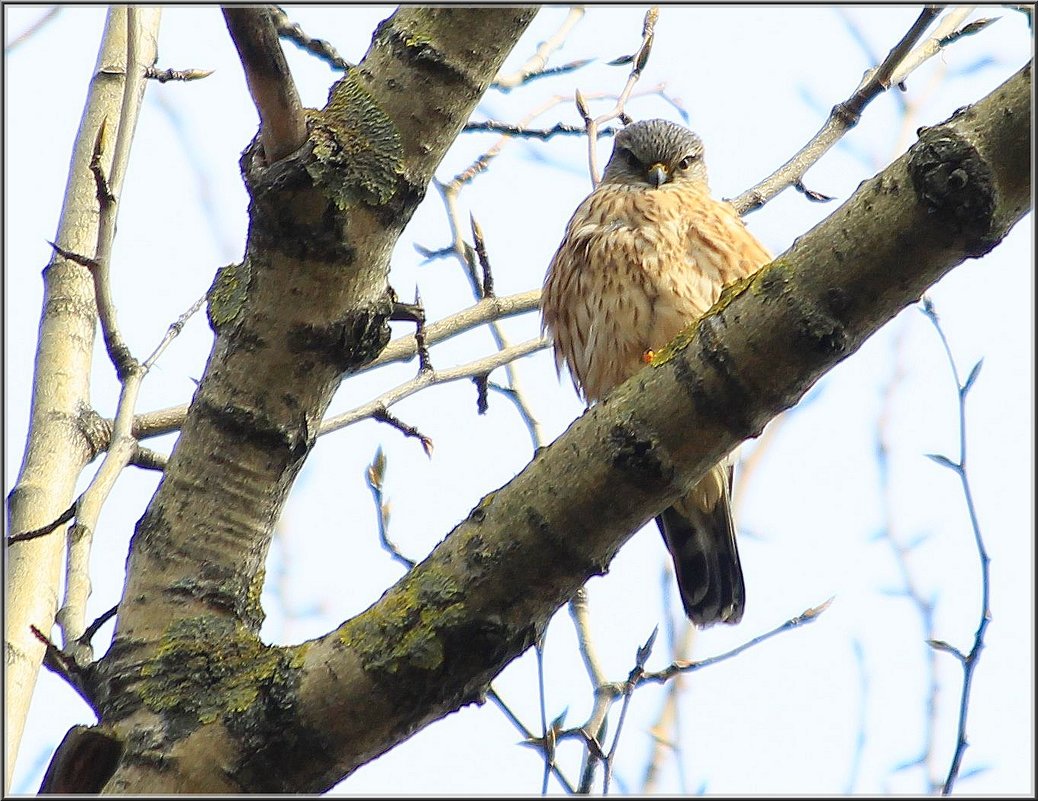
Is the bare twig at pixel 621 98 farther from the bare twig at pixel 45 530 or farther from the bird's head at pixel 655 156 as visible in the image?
the bare twig at pixel 45 530

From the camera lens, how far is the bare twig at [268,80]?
1729 millimetres

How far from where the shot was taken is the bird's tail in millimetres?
4141

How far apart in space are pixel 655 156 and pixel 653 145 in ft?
0.20

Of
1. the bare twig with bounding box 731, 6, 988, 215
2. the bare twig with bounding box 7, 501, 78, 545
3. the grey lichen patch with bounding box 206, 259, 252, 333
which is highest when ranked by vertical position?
the bare twig with bounding box 731, 6, 988, 215

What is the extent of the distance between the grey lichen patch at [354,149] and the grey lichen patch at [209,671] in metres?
0.75

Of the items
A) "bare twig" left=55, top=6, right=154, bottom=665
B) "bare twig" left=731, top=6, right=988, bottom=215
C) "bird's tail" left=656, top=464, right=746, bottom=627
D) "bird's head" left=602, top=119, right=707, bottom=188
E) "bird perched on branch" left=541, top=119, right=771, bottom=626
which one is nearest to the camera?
"bare twig" left=55, top=6, right=154, bottom=665

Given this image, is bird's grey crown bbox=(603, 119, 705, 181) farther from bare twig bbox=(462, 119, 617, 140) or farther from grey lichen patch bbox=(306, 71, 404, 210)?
grey lichen patch bbox=(306, 71, 404, 210)

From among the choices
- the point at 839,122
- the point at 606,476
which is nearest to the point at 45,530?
the point at 606,476

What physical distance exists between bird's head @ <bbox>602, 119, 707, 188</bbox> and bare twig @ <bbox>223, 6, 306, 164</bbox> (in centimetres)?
295

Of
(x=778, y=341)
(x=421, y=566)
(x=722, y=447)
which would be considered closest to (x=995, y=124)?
(x=778, y=341)

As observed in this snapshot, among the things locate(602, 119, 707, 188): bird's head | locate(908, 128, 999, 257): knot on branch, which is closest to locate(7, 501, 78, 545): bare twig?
locate(908, 128, 999, 257): knot on branch

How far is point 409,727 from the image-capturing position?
1791 millimetres

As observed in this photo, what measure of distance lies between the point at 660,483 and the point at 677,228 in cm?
254

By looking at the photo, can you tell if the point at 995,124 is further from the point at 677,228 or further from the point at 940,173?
the point at 677,228
